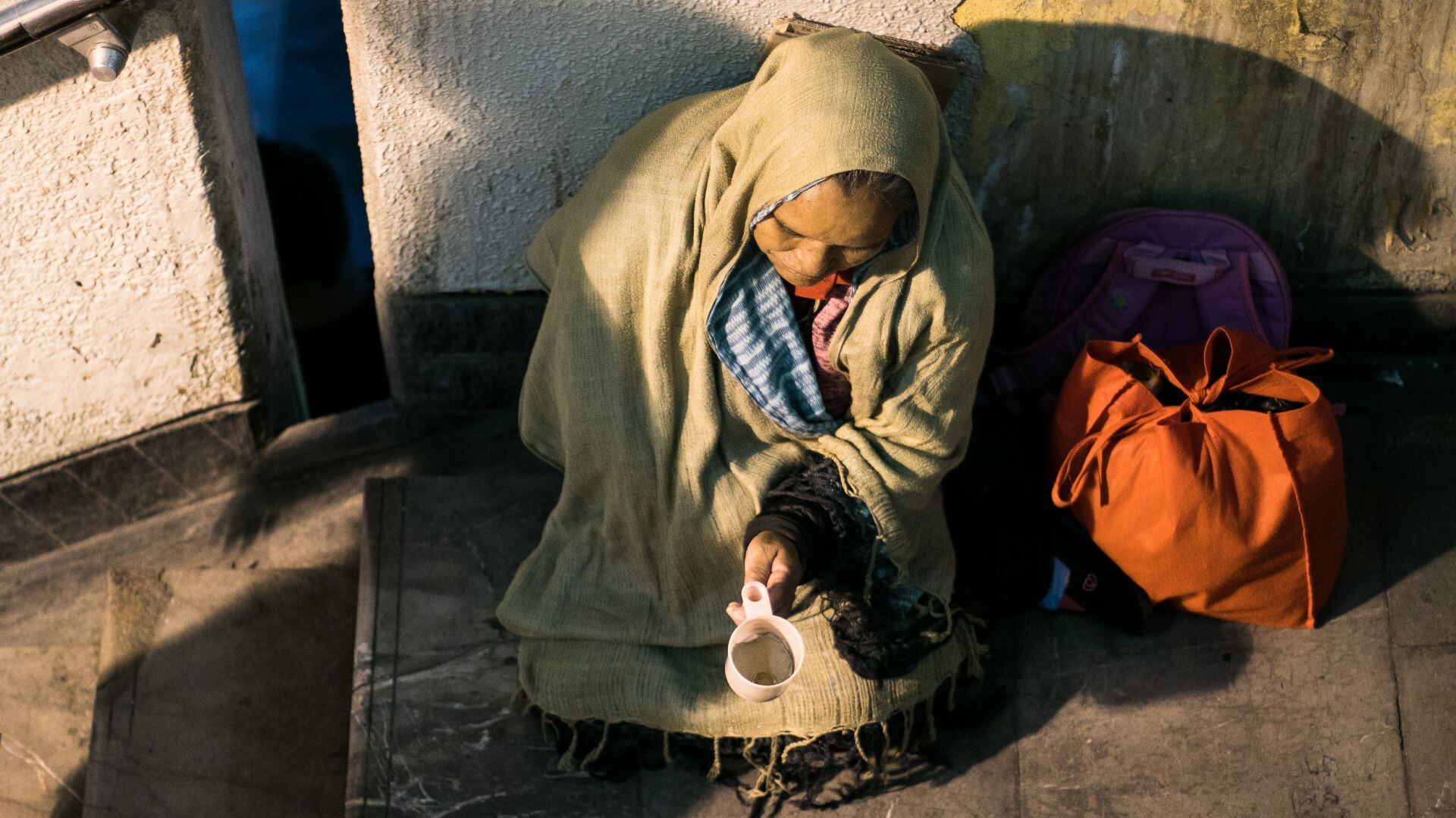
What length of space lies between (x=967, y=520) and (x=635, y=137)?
1.12 m

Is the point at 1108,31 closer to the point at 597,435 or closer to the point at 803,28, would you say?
the point at 803,28

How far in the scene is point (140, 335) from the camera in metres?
2.95

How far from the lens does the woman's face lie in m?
2.00

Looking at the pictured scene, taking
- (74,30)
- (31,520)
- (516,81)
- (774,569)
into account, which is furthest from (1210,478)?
(31,520)

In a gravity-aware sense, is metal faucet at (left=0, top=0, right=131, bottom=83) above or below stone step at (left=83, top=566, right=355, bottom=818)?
above

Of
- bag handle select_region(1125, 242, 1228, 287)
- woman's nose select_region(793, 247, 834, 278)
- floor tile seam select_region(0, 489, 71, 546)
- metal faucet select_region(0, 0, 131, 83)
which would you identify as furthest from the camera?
floor tile seam select_region(0, 489, 71, 546)

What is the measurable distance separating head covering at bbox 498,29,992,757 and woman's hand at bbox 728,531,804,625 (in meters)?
0.17

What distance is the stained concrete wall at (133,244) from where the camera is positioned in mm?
2527

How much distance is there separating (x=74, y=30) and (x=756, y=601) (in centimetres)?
164

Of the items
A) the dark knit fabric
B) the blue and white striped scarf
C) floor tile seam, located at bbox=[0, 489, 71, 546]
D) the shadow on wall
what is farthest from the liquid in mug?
floor tile seam, located at bbox=[0, 489, 71, 546]

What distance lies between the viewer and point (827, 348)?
2.43 metres

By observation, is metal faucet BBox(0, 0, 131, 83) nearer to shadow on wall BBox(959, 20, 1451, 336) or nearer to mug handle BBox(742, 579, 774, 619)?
mug handle BBox(742, 579, 774, 619)

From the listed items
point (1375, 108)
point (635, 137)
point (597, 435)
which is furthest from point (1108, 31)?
point (597, 435)

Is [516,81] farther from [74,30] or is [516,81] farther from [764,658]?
[764,658]
